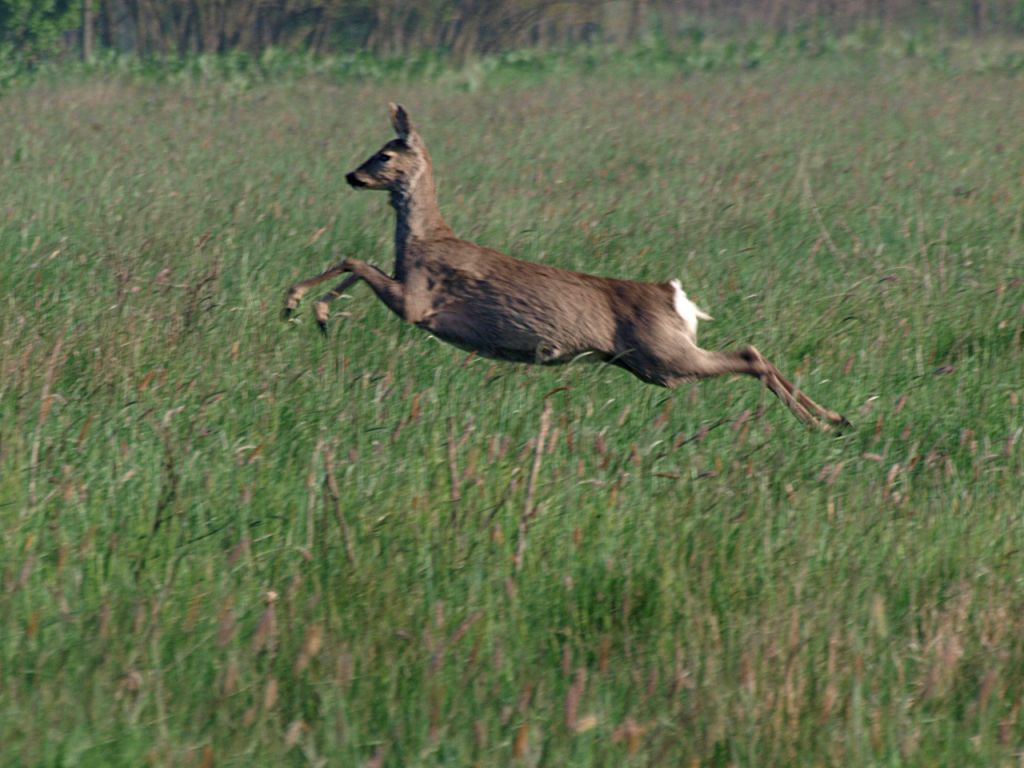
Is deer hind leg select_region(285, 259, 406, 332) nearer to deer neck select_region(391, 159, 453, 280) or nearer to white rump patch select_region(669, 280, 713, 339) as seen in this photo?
deer neck select_region(391, 159, 453, 280)

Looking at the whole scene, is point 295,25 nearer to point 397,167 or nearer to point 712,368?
point 397,167

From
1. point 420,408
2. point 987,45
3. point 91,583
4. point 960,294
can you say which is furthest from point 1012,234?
point 987,45

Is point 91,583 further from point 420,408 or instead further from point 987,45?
point 987,45

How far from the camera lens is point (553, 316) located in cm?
507

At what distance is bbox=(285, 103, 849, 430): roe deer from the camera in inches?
200

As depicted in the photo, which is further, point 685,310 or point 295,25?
point 295,25

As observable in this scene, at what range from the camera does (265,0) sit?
2553cm

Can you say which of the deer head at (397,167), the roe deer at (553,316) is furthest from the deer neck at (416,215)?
the roe deer at (553,316)

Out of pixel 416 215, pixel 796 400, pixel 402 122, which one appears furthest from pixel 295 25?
pixel 796 400

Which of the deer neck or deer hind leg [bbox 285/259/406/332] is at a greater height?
the deer neck

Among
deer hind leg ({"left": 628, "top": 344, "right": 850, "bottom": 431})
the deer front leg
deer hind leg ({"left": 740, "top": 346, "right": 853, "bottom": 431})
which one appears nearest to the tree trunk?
the deer front leg

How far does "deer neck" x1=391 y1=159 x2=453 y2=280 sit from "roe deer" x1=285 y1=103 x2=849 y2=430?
166 mm

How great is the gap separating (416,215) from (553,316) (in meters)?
0.82

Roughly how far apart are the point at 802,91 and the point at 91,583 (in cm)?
1707
